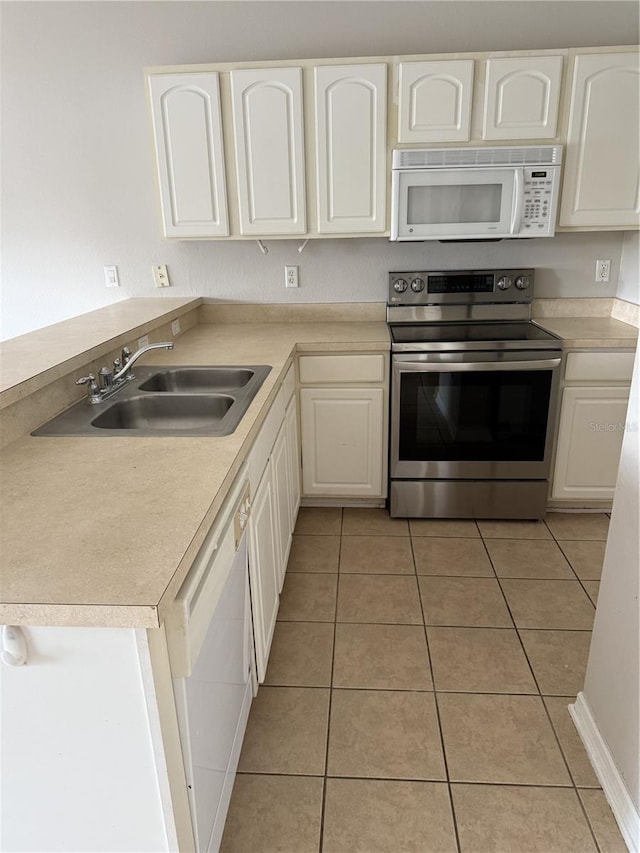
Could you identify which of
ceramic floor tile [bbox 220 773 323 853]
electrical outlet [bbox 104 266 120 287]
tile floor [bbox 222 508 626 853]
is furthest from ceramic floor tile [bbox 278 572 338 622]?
electrical outlet [bbox 104 266 120 287]

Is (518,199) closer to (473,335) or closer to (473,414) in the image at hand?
(473,335)

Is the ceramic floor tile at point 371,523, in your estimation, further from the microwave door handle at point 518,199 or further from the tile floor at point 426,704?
the microwave door handle at point 518,199

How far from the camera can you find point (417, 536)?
2.83 m

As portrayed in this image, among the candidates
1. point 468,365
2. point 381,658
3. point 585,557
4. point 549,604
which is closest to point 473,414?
point 468,365

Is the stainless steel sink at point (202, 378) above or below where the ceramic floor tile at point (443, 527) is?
above

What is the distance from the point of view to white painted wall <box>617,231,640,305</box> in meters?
2.90

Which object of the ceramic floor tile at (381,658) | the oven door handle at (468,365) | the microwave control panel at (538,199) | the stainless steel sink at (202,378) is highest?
the microwave control panel at (538,199)

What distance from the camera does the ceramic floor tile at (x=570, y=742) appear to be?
5.13ft

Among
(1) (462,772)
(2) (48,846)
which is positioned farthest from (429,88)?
(2) (48,846)

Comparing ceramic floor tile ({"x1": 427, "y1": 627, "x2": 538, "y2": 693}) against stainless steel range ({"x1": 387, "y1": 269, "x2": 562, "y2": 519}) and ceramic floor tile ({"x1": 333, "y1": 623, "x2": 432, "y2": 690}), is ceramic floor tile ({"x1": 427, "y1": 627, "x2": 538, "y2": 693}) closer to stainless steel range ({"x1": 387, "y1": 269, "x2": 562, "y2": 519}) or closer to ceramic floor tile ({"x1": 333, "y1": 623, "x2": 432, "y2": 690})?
ceramic floor tile ({"x1": 333, "y1": 623, "x2": 432, "y2": 690})

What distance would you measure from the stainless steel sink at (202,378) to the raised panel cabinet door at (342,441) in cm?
61

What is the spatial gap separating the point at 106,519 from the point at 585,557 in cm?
222

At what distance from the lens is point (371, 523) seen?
116 inches

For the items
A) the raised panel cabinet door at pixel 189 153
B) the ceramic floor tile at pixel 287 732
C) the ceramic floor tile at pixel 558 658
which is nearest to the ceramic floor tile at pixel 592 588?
the ceramic floor tile at pixel 558 658
